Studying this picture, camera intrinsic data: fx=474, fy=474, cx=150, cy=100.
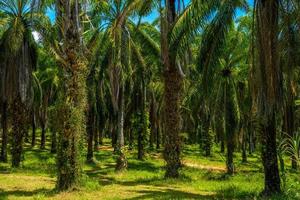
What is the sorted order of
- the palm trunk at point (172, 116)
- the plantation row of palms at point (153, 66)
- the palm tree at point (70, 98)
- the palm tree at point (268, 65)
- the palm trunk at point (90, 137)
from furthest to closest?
the palm trunk at point (90, 137) < the palm trunk at point (172, 116) < the palm tree at point (70, 98) < the plantation row of palms at point (153, 66) < the palm tree at point (268, 65)

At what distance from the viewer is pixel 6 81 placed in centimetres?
2642

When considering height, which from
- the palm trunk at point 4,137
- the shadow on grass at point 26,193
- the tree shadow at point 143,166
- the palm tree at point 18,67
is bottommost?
the shadow on grass at point 26,193

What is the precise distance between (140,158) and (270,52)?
2475 centimetres

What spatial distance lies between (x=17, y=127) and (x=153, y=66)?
507 inches

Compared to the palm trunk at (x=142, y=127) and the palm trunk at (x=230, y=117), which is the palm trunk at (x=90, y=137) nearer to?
the palm trunk at (x=142, y=127)

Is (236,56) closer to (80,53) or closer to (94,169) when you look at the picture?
(94,169)

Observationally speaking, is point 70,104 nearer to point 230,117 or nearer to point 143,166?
point 230,117

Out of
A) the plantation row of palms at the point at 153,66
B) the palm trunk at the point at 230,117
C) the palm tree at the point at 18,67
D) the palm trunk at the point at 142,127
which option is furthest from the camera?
the palm trunk at the point at 142,127

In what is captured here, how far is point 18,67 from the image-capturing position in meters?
25.8

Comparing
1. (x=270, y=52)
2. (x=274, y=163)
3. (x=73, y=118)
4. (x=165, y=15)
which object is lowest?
(x=274, y=163)

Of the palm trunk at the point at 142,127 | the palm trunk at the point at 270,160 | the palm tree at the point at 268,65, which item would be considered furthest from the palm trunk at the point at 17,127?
the palm tree at the point at 268,65

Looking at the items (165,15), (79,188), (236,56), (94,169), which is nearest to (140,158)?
(94,169)

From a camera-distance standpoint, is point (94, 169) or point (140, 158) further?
point (140, 158)

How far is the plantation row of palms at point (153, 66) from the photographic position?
15.2 metres
